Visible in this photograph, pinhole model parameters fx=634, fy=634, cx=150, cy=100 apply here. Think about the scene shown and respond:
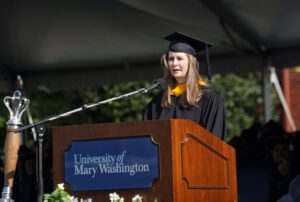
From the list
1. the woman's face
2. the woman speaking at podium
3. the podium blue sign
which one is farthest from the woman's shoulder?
the podium blue sign

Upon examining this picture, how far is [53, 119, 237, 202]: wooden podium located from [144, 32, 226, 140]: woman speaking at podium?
0.45 m

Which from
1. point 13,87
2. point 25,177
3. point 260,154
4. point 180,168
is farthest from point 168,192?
point 13,87

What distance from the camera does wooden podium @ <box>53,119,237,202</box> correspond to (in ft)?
10.9

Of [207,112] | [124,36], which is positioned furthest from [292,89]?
[207,112]

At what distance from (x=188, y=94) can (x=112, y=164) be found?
0.94 metres

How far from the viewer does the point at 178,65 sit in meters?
4.17

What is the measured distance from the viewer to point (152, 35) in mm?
8344

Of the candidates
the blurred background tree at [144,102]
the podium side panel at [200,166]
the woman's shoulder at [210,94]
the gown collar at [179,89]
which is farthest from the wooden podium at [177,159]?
the blurred background tree at [144,102]

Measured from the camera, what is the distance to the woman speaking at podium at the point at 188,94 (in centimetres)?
414

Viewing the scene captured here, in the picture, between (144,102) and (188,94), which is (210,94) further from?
(144,102)

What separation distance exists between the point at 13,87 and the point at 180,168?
6.67m

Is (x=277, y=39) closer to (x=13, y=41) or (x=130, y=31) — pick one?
(x=130, y=31)

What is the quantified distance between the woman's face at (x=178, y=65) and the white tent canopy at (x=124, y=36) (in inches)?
108

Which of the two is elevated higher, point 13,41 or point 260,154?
point 13,41
